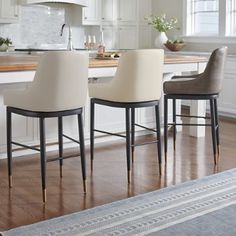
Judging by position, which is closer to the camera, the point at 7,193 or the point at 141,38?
the point at 7,193

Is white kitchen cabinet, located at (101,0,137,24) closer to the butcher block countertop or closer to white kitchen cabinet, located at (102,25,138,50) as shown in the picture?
white kitchen cabinet, located at (102,25,138,50)

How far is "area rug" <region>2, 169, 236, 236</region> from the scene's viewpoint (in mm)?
2664

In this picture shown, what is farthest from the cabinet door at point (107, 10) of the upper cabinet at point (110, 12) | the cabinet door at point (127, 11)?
the cabinet door at point (127, 11)

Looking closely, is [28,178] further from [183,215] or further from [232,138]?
[232,138]

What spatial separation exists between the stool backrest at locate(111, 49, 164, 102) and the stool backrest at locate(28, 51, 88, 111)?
0.40 m

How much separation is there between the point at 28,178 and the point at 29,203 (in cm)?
58

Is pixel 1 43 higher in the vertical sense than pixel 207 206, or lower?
higher

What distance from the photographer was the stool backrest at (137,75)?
3521 mm

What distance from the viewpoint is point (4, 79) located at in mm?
3500

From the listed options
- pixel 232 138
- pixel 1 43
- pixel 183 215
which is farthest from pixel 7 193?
pixel 1 43

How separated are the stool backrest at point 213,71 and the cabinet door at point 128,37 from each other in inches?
160

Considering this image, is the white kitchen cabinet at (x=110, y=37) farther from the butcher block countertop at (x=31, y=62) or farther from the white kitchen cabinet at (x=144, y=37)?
the butcher block countertop at (x=31, y=62)

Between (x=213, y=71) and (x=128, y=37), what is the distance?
13.7 ft

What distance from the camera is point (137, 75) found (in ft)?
11.6
